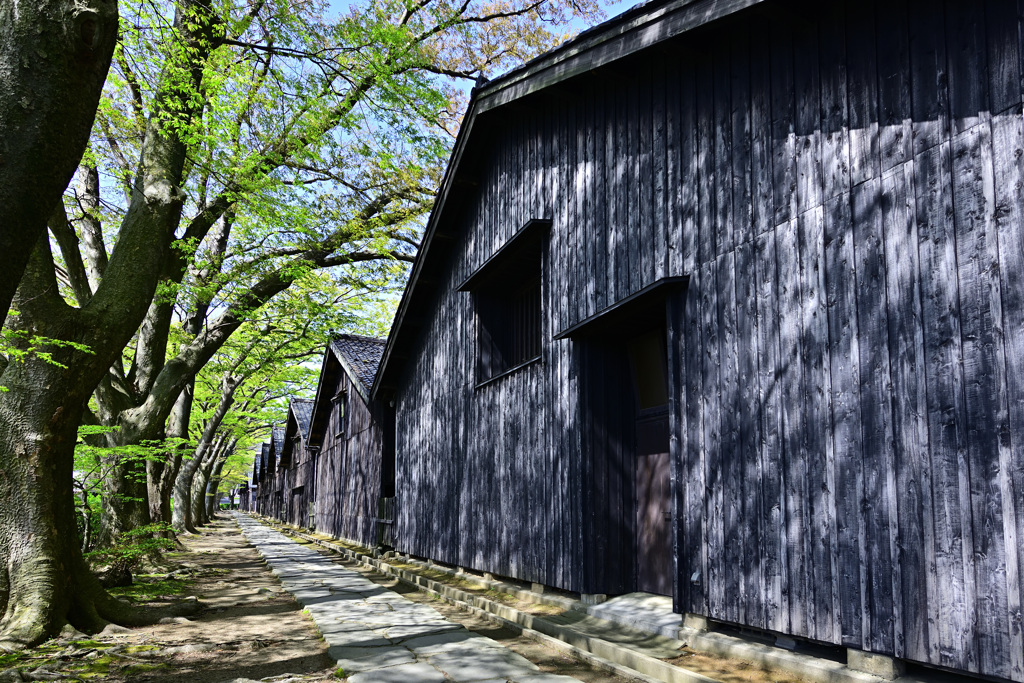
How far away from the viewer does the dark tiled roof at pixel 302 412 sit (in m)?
33.3

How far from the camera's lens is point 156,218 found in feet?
28.3

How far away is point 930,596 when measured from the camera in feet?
13.9

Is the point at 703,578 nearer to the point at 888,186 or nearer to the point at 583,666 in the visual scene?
the point at 583,666

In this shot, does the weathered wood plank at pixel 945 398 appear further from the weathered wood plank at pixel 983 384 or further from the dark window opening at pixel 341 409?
the dark window opening at pixel 341 409

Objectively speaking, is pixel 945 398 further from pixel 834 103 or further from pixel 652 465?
pixel 652 465

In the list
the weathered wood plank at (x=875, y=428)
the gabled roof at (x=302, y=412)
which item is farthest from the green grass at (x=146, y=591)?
the gabled roof at (x=302, y=412)

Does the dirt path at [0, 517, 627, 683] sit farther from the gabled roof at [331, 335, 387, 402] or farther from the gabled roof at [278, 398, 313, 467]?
the gabled roof at [278, 398, 313, 467]

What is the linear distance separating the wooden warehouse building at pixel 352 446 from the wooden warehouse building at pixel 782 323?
870 centimetres

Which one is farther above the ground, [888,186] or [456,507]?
[888,186]

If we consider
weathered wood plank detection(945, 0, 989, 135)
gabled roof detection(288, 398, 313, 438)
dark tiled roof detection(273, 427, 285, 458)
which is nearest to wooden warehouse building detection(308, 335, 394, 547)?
gabled roof detection(288, 398, 313, 438)

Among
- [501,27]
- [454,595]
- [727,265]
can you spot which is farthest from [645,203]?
[501,27]

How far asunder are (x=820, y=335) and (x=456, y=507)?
8.57m

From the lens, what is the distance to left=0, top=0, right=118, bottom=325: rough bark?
12.6 ft

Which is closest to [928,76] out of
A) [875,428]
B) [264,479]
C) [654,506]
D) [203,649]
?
[875,428]
